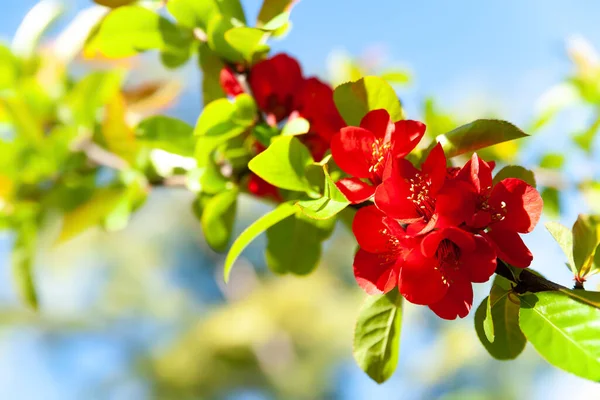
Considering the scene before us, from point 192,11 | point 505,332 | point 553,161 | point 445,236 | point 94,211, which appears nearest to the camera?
point 445,236

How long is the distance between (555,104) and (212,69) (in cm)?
69

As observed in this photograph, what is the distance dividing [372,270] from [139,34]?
398 millimetres

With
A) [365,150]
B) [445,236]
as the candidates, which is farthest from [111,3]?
[445,236]

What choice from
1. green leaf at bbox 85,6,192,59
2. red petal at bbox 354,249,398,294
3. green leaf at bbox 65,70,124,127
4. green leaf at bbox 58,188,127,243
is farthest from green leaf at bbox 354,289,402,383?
green leaf at bbox 65,70,124,127

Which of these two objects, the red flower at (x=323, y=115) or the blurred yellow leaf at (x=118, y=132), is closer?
the red flower at (x=323, y=115)

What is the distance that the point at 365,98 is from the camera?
0.47 meters

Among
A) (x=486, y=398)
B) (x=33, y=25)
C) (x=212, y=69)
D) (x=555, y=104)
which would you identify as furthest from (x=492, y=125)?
(x=486, y=398)

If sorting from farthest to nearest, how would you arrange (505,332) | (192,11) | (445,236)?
(192,11)
(505,332)
(445,236)

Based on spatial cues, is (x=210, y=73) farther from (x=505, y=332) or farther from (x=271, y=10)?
(x=505, y=332)

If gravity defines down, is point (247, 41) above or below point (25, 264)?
above

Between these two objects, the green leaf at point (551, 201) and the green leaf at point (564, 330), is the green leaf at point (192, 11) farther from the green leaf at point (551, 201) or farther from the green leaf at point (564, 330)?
the green leaf at point (551, 201)

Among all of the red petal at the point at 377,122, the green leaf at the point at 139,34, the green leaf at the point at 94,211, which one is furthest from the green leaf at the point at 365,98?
the green leaf at the point at 94,211

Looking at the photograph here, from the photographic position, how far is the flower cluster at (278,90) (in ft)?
1.85

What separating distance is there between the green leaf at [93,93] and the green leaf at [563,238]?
0.68 meters
